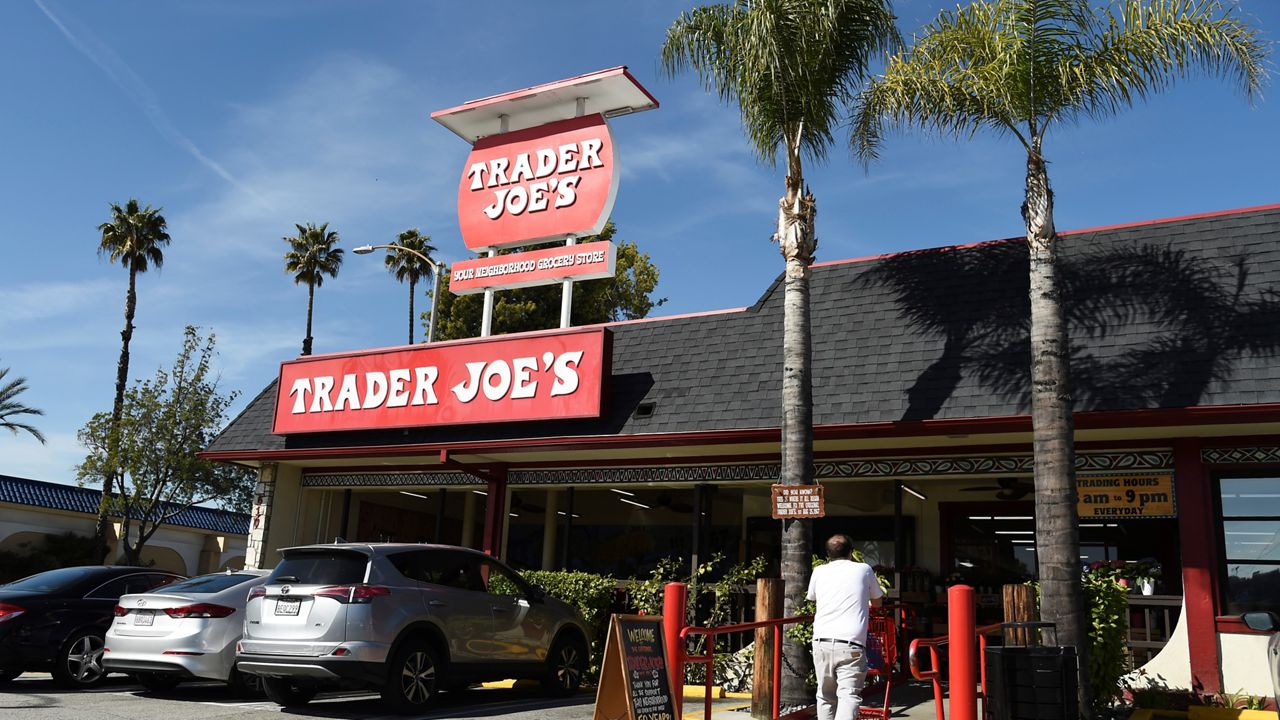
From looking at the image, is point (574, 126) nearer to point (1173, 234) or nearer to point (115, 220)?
point (1173, 234)

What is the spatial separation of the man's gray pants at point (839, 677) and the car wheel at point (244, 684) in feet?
20.8

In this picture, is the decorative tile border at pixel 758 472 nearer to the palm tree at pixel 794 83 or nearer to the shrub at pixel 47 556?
the palm tree at pixel 794 83

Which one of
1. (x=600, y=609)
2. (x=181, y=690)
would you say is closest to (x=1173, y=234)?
(x=600, y=609)

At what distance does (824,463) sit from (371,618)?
7.15 meters

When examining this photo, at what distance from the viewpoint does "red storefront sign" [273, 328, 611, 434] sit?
15172mm

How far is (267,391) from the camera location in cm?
1973

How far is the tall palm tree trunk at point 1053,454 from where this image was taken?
9.59 metres

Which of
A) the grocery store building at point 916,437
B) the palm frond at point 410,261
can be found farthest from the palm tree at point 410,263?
the grocery store building at point 916,437

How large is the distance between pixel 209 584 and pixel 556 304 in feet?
91.9

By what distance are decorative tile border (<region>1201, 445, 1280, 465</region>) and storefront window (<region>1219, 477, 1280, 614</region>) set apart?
0.23 metres

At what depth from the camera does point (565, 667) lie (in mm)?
12102

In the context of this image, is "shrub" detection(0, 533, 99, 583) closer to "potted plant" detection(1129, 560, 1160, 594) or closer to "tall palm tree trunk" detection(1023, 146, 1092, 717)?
"potted plant" detection(1129, 560, 1160, 594)

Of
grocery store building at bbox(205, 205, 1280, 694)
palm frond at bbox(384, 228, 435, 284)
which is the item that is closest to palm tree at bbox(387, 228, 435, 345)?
palm frond at bbox(384, 228, 435, 284)

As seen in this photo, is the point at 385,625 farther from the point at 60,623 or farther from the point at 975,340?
the point at 975,340
